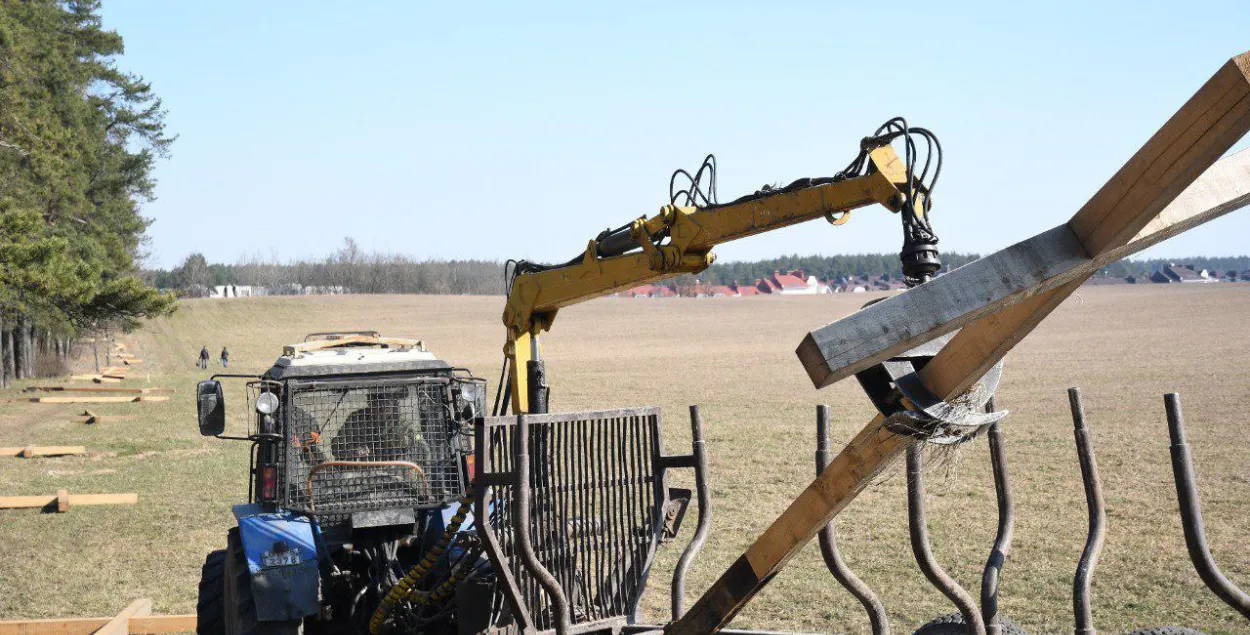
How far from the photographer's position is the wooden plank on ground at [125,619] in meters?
7.68

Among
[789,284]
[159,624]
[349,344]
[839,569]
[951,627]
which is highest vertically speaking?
[349,344]

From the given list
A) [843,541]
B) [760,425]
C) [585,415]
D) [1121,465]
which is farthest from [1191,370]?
[585,415]

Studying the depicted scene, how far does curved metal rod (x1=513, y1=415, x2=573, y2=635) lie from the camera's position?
5.07m

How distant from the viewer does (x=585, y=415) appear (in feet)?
18.6

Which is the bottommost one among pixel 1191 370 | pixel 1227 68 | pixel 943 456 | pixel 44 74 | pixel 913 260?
pixel 1191 370

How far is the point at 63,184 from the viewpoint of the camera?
3173cm

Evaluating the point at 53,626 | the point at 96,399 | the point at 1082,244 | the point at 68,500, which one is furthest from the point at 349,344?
the point at 96,399

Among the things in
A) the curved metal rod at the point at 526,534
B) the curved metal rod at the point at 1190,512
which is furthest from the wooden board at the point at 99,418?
the curved metal rod at the point at 1190,512

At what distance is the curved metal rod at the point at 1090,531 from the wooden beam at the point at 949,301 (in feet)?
8.62

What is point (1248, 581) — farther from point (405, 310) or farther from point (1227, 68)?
point (405, 310)

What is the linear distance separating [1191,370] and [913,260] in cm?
2995

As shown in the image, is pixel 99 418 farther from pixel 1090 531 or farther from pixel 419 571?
pixel 1090 531

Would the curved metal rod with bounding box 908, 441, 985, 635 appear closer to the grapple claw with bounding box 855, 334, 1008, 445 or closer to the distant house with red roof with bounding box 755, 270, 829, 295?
the grapple claw with bounding box 855, 334, 1008, 445

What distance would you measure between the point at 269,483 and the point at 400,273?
134 metres
